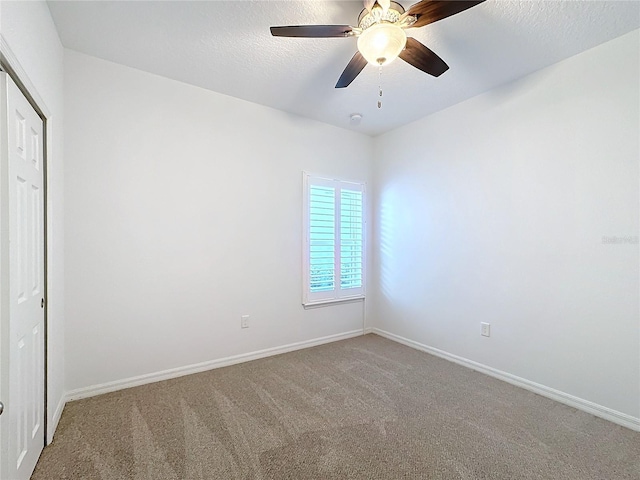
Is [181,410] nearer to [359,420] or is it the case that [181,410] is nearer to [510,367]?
[359,420]

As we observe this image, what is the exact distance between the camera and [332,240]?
374 centimetres

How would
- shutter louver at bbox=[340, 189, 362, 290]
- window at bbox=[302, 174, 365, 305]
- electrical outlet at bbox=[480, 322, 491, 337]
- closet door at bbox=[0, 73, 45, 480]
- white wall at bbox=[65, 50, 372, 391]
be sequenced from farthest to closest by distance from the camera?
shutter louver at bbox=[340, 189, 362, 290] < window at bbox=[302, 174, 365, 305] < electrical outlet at bbox=[480, 322, 491, 337] < white wall at bbox=[65, 50, 372, 391] < closet door at bbox=[0, 73, 45, 480]

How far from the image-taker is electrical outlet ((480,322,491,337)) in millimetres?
2914

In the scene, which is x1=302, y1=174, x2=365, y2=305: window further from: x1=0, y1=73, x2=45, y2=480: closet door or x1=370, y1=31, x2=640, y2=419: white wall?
x1=0, y1=73, x2=45, y2=480: closet door

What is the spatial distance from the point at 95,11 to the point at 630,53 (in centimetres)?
361

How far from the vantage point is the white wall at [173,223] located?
7.88ft

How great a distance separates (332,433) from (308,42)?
273 centimetres

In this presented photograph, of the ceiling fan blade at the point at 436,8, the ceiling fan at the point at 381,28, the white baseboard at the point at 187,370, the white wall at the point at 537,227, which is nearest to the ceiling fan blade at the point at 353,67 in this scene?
the ceiling fan at the point at 381,28

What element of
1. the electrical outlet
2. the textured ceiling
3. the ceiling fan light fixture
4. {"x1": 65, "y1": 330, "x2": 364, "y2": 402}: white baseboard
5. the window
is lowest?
{"x1": 65, "y1": 330, "x2": 364, "y2": 402}: white baseboard

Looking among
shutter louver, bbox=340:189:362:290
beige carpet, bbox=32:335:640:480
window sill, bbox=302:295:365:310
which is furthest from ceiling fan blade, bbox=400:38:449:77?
window sill, bbox=302:295:365:310

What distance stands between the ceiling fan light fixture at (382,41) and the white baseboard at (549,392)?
2.83 m

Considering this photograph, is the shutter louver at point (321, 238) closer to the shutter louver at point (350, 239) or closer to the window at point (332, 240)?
the window at point (332, 240)

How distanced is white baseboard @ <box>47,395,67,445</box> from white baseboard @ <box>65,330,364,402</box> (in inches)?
3.9

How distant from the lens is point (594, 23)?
2012mm
